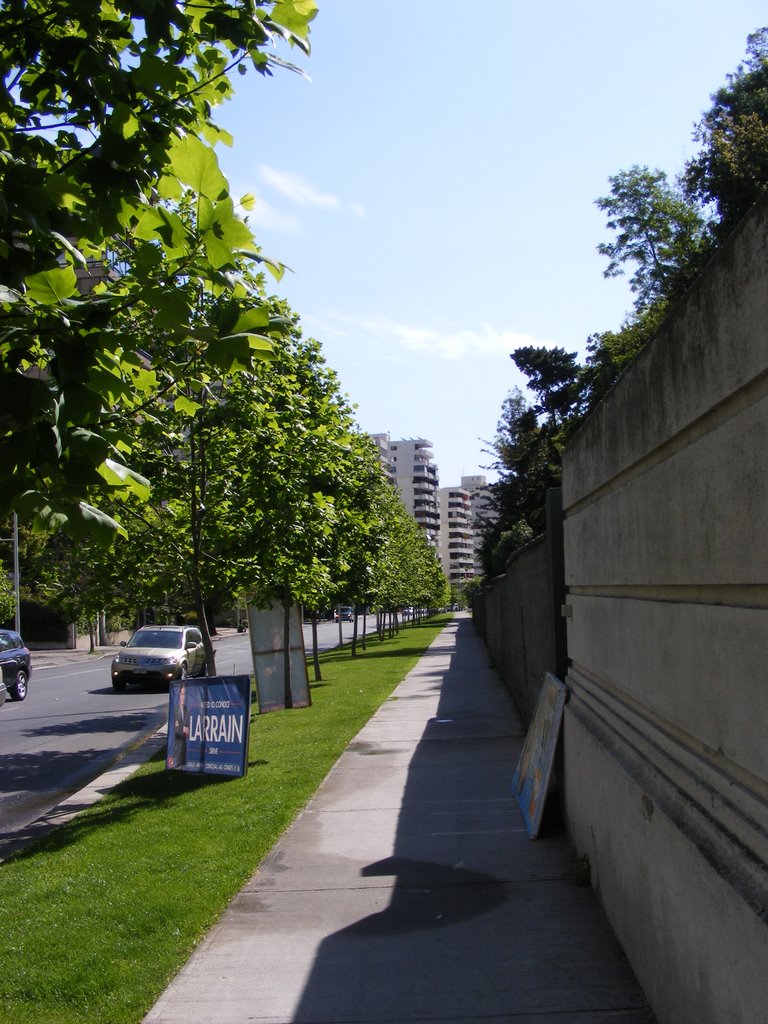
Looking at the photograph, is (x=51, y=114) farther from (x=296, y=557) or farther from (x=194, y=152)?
(x=296, y=557)

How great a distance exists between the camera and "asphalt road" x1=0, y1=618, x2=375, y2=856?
1114 centimetres

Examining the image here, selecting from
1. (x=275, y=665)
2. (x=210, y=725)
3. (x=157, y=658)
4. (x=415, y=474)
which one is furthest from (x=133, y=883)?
(x=415, y=474)

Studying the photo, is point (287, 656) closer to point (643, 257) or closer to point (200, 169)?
point (200, 169)

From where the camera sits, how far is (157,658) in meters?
24.2

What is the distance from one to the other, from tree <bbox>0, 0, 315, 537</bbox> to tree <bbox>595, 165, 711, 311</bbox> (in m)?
37.5

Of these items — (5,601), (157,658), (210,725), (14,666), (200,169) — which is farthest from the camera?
(5,601)

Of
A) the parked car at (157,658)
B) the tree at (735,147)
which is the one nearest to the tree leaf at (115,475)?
the parked car at (157,658)

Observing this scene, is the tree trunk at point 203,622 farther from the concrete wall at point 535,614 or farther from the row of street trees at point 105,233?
the row of street trees at point 105,233

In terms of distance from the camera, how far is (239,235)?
3457 mm

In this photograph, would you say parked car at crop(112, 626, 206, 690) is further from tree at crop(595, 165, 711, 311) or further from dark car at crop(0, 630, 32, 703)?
tree at crop(595, 165, 711, 311)

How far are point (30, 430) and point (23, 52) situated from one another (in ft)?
5.97

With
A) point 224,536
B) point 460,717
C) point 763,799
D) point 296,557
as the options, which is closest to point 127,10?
point 763,799

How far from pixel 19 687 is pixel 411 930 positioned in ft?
63.5

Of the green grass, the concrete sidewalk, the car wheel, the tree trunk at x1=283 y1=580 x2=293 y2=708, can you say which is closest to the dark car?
the car wheel
